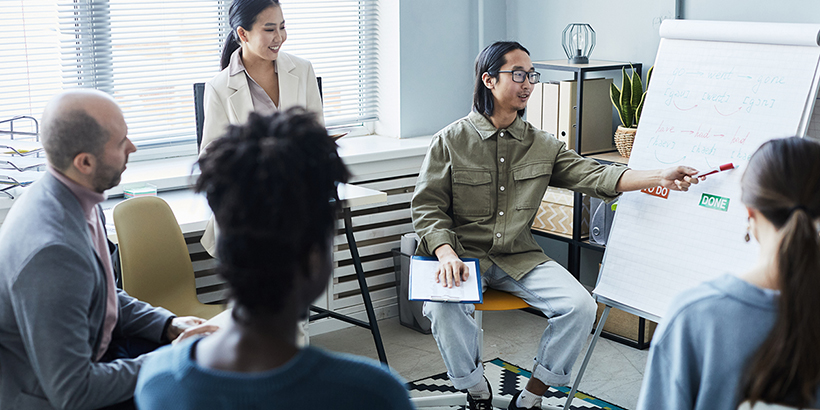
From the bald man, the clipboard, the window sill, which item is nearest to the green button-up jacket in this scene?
the clipboard

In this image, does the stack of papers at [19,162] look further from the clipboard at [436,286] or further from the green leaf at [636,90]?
the green leaf at [636,90]

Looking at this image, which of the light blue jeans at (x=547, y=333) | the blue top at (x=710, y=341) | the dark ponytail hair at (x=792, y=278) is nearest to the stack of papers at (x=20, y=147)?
the light blue jeans at (x=547, y=333)

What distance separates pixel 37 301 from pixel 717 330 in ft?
3.65

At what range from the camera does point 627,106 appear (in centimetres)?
306

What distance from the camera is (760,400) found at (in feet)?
3.57

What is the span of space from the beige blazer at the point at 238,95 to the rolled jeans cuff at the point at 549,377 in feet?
3.55

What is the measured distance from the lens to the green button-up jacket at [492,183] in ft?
8.07

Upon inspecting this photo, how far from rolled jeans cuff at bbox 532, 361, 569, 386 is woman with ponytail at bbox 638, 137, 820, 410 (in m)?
1.16

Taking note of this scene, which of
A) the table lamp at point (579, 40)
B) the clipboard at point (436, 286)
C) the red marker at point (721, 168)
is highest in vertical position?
the table lamp at point (579, 40)

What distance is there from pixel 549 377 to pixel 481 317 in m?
0.34

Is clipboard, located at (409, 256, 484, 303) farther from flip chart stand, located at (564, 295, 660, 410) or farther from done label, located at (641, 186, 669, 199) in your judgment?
done label, located at (641, 186, 669, 199)

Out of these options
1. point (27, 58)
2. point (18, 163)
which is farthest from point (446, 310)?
point (27, 58)

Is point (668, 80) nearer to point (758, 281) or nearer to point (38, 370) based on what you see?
point (758, 281)

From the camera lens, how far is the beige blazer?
2.55 metres
